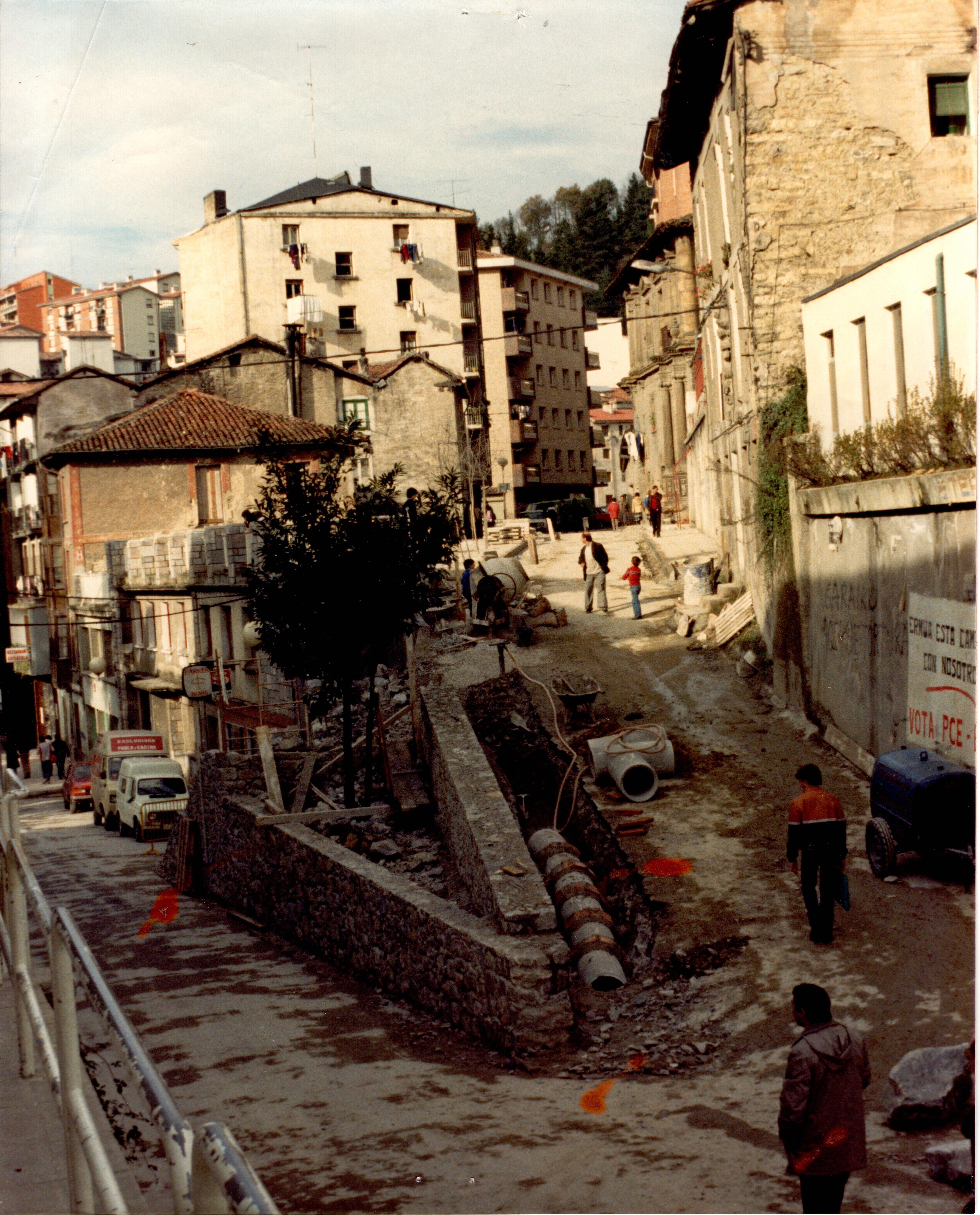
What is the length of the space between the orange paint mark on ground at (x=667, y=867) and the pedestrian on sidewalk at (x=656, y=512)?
22021 mm

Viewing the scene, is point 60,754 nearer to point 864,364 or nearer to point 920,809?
point 864,364

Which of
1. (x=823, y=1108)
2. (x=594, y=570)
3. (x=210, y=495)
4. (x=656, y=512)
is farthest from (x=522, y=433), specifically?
(x=823, y=1108)

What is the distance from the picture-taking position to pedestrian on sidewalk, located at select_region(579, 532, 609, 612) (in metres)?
25.3

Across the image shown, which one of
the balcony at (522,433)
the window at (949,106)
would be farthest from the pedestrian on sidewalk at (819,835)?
the balcony at (522,433)

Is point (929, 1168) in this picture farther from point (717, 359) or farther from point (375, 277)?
point (375, 277)

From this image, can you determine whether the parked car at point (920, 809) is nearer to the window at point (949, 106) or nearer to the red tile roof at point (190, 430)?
the window at point (949, 106)

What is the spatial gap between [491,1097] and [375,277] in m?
50.3

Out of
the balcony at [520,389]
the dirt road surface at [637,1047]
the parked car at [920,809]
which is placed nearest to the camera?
the dirt road surface at [637,1047]

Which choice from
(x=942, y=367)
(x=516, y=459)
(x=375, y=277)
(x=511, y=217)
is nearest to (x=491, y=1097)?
(x=942, y=367)

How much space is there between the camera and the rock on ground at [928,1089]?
23.0 feet

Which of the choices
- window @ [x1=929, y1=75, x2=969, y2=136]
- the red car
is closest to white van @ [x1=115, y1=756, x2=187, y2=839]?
the red car

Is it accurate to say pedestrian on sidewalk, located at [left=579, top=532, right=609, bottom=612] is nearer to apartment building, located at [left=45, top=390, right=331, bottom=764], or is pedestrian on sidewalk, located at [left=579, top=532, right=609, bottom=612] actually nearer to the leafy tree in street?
the leafy tree in street

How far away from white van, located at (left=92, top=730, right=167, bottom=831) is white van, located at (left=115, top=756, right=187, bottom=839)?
0.71 m

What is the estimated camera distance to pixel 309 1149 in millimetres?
8438
